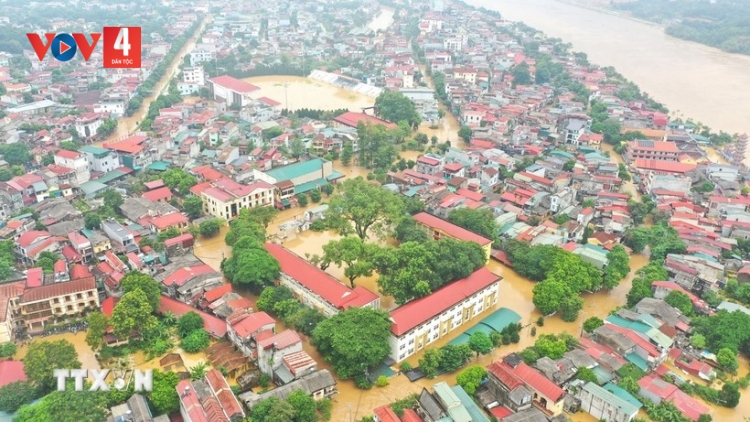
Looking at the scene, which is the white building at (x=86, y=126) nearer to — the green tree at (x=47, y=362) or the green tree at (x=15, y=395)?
the green tree at (x=47, y=362)

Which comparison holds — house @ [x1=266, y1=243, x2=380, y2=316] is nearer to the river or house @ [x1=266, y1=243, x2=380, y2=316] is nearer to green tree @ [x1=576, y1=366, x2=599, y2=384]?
green tree @ [x1=576, y1=366, x2=599, y2=384]

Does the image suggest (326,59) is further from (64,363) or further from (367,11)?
(64,363)

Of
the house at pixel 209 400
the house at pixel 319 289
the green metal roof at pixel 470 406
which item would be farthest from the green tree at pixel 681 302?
the house at pixel 209 400

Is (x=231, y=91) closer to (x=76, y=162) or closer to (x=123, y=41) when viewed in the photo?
(x=123, y=41)

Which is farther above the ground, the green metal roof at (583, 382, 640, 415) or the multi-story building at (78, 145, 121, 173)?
the green metal roof at (583, 382, 640, 415)

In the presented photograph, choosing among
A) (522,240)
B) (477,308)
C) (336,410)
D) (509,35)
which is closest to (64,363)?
(336,410)

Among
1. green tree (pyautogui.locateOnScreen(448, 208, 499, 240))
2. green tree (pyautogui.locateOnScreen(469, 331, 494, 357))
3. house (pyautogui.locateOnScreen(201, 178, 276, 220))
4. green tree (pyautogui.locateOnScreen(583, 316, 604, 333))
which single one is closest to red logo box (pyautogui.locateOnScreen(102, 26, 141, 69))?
house (pyautogui.locateOnScreen(201, 178, 276, 220))

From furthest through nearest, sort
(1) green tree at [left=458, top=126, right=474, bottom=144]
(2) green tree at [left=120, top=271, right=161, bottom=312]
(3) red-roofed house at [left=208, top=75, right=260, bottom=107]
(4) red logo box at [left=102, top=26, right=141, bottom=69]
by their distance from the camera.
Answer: (3) red-roofed house at [left=208, top=75, right=260, bottom=107] → (1) green tree at [left=458, top=126, right=474, bottom=144] → (4) red logo box at [left=102, top=26, right=141, bottom=69] → (2) green tree at [left=120, top=271, right=161, bottom=312]
